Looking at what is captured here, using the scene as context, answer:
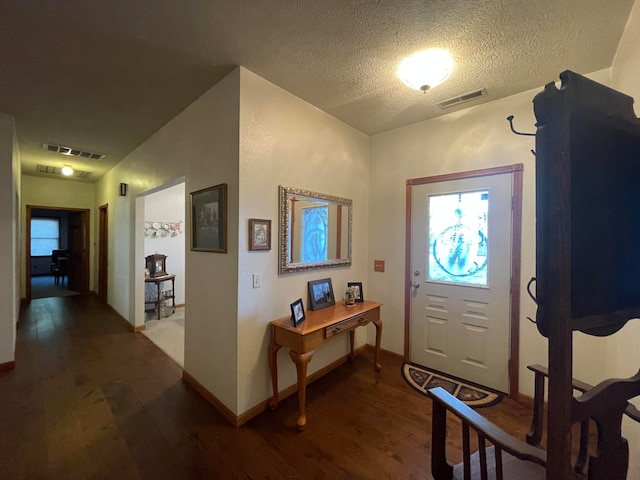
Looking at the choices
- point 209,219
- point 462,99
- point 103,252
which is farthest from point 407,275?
point 103,252

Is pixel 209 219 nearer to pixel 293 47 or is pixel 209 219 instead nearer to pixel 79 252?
pixel 293 47

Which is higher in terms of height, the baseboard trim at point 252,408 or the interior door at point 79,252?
the interior door at point 79,252

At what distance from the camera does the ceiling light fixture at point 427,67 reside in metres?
1.81

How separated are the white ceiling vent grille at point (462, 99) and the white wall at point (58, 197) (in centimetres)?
732

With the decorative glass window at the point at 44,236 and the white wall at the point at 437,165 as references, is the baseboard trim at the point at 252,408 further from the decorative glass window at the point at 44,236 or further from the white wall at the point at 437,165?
the decorative glass window at the point at 44,236

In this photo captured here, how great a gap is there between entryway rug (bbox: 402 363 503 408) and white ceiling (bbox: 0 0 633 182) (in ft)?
8.61

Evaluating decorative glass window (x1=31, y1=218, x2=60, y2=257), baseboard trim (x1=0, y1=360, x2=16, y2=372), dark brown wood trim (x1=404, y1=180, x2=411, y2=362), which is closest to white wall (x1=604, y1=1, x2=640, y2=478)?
dark brown wood trim (x1=404, y1=180, x2=411, y2=362)

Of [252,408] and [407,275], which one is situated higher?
[407,275]

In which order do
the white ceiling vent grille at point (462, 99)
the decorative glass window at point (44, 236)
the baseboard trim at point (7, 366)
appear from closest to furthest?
the white ceiling vent grille at point (462, 99), the baseboard trim at point (7, 366), the decorative glass window at point (44, 236)

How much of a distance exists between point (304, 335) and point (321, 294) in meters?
0.68

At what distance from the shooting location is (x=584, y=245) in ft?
2.38

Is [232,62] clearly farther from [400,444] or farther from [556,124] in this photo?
[400,444]

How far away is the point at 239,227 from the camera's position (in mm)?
1989

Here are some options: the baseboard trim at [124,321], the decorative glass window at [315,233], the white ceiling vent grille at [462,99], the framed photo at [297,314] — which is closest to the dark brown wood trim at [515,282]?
the white ceiling vent grille at [462,99]
